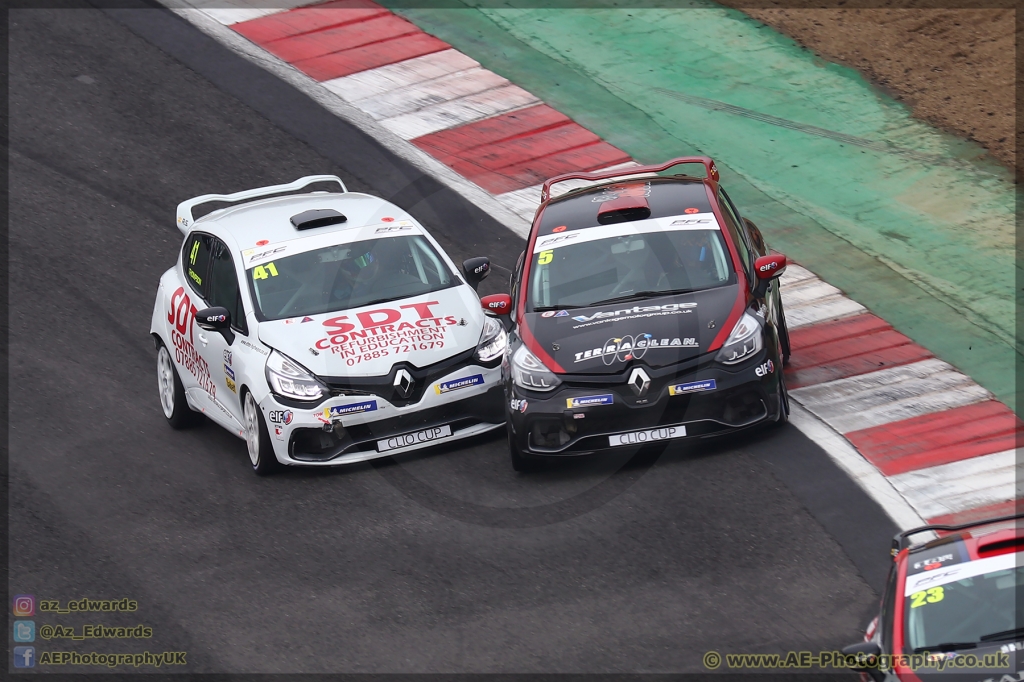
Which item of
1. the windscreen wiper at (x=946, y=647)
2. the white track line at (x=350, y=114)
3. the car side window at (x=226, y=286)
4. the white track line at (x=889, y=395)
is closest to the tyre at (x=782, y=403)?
the white track line at (x=889, y=395)

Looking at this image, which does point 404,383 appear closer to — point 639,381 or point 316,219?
point 639,381

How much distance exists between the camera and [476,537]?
9.58 metres

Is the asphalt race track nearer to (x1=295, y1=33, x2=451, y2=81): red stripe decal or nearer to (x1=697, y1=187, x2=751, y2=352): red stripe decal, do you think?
(x1=697, y1=187, x2=751, y2=352): red stripe decal

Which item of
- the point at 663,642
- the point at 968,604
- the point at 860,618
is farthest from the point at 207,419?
the point at 968,604

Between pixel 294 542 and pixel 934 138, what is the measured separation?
348 inches

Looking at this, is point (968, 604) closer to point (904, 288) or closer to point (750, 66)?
point (904, 288)

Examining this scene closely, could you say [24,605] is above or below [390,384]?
below

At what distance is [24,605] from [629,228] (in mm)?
5243

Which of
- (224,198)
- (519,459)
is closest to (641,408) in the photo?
(519,459)

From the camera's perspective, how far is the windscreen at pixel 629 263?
10.6 meters

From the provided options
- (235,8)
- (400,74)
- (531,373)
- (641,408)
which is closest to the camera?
(641,408)

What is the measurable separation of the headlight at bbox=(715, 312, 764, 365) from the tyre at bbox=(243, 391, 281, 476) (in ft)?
11.3

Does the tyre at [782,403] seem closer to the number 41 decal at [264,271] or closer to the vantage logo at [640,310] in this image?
the vantage logo at [640,310]

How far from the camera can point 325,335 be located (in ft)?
35.2
